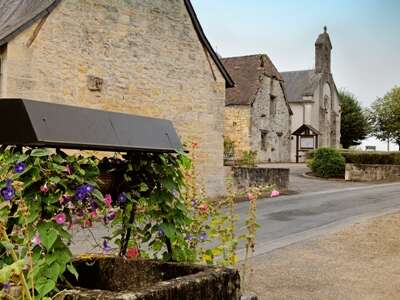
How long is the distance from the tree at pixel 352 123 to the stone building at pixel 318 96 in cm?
534

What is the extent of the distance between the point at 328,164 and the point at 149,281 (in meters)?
28.3

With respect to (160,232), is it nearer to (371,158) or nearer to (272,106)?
(371,158)

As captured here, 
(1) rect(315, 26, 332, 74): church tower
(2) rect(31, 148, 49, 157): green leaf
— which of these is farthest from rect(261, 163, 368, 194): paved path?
(1) rect(315, 26, 332, 74): church tower

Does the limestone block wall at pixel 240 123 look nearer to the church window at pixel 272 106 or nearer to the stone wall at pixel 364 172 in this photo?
the church window at pixel 272 106

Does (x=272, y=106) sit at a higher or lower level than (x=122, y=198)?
higher

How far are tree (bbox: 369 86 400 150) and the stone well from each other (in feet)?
192

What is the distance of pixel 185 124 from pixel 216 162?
2089 millimetres

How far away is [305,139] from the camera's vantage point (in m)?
44.3

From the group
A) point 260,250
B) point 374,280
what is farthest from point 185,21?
point 374,280

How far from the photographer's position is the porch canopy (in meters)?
44.0

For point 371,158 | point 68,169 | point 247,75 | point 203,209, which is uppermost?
point 247,75

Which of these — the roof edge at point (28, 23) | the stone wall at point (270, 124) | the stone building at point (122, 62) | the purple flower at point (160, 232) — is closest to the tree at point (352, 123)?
the stone wall at point (270, 124)

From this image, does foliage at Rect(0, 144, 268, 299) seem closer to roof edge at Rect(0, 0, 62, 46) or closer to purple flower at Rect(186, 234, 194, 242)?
purple flower at Rect(186, 234, 194, 242)

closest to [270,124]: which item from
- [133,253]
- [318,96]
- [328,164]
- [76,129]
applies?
[328,164]
